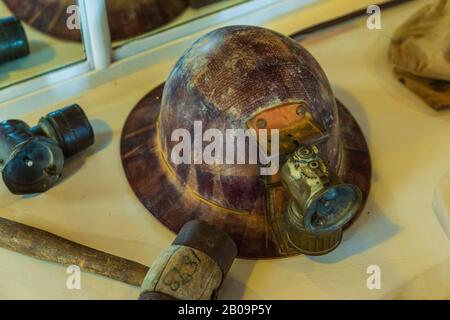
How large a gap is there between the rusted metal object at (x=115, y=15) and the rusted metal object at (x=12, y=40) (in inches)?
3.6

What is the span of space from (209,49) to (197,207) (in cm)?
32

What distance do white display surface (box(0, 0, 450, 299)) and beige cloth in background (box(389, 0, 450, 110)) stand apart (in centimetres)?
3

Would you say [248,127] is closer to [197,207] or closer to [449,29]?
[197,207]

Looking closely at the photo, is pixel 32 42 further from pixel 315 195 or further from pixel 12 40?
pixel 315 195

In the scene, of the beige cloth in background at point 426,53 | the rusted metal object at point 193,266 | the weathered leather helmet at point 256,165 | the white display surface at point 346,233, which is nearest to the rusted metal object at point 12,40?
the white display surface at point 346,233

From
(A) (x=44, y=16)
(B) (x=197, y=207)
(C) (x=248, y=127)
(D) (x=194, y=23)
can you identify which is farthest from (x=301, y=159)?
(A) (x=44, y=16)

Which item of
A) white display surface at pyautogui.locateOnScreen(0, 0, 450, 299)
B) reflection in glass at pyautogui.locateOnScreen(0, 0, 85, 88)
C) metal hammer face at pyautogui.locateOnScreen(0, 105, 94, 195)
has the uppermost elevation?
reflection in glass at pyautogui.locateOnScreen(0, 0, 85, 88)

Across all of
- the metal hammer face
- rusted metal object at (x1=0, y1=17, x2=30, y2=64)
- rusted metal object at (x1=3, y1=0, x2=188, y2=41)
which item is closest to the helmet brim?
the metal hammer face

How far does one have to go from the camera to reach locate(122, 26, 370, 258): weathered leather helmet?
3.52 ft

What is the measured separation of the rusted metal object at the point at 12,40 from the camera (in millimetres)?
1525

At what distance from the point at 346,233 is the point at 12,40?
3.14 feet

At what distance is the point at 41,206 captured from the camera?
129cm

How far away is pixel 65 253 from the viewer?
3.86 ft

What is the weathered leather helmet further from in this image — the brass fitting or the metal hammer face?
the metal hammer face
